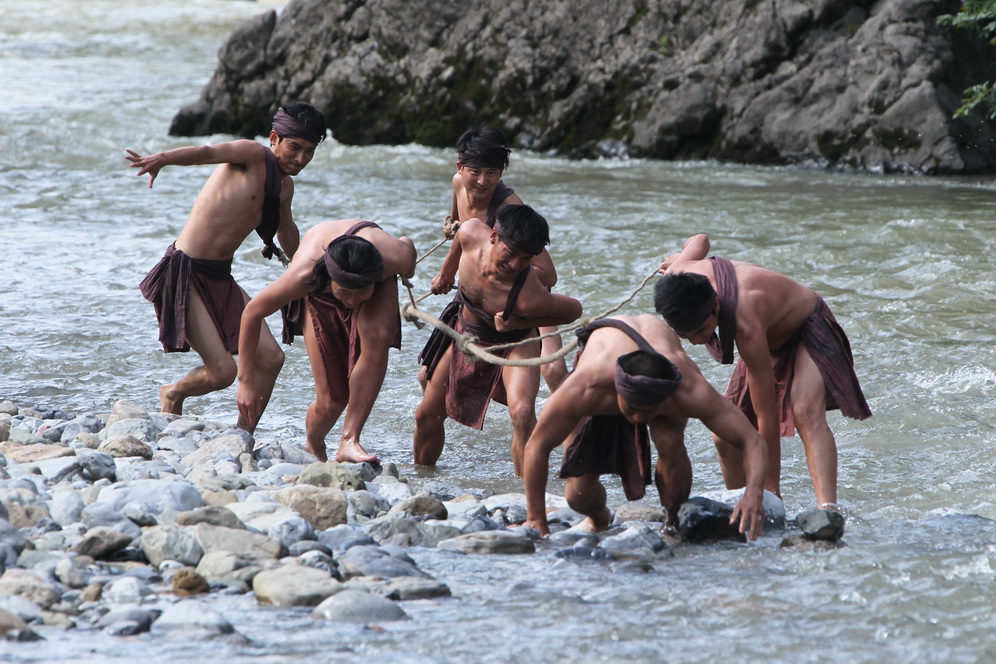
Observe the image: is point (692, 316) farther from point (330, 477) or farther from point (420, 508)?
point (330, 477)

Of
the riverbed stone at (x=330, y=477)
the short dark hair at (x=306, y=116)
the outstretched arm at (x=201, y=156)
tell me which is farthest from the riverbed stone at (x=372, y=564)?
the short dark hair at (x=306, y=116)

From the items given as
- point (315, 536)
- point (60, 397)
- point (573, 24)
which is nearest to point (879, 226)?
point (573, 24)

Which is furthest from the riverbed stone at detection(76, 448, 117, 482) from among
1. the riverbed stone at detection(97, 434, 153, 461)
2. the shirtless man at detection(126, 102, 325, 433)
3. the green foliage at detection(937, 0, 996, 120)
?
the green foliage at detection(937, 0, 996, 120)

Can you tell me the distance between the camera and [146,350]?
8.04m

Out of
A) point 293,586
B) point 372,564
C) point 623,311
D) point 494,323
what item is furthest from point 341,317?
point 623,311

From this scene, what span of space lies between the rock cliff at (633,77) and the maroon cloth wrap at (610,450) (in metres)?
9.29

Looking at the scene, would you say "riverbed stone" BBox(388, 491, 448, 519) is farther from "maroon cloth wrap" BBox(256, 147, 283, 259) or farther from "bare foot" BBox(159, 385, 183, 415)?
"bare foot" BBox(159, 385, 183, 415)

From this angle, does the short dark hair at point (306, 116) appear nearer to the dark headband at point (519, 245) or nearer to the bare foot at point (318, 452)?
the dark headband at point (519, 245)

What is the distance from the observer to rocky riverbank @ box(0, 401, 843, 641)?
142 inches

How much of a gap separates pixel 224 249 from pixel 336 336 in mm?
768

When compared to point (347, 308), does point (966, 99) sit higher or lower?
higher

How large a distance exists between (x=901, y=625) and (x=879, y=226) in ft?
24.2

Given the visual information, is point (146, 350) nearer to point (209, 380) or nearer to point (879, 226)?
point (209, 380)

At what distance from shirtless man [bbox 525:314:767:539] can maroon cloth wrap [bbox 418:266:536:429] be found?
0.89 m
